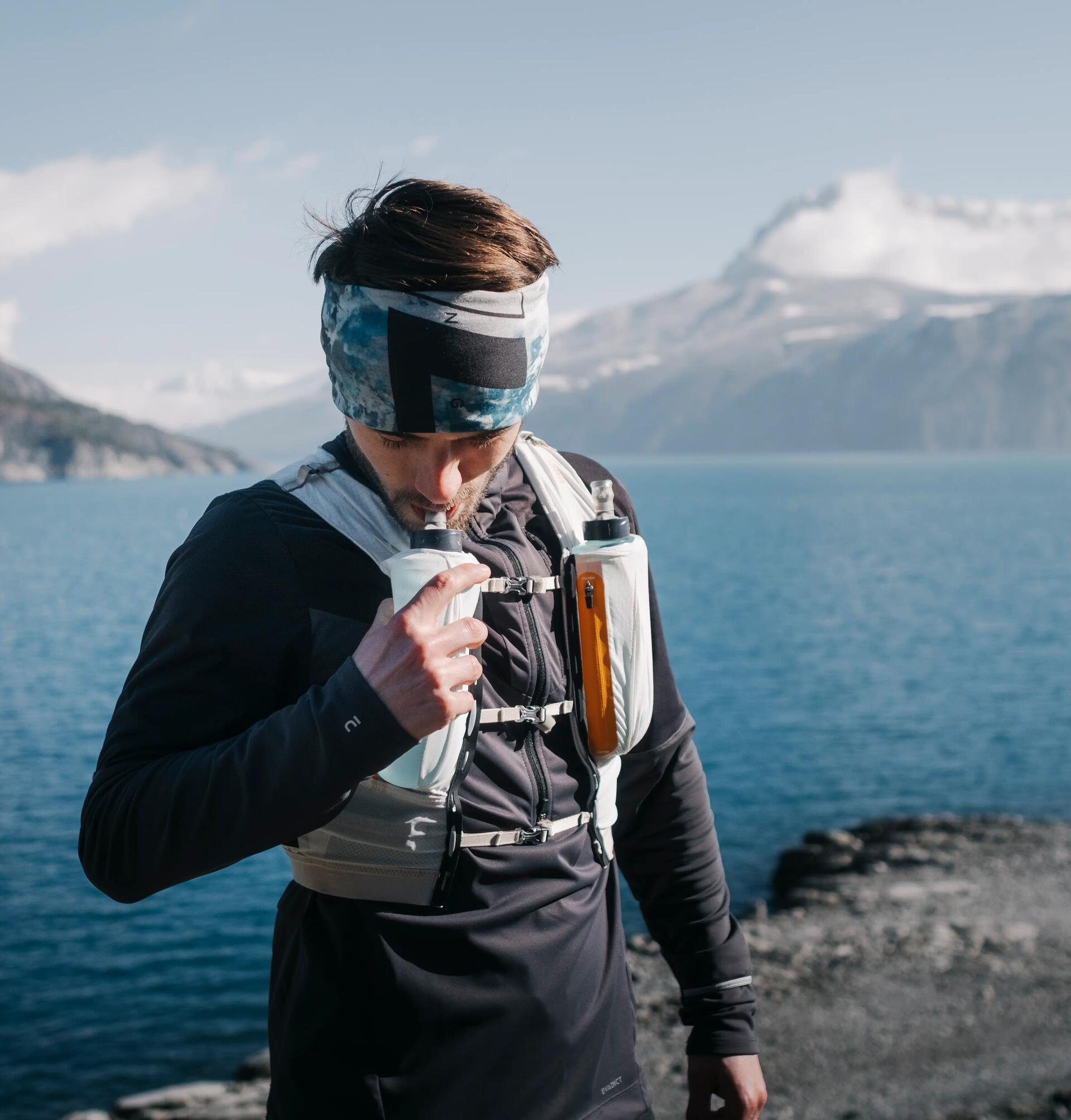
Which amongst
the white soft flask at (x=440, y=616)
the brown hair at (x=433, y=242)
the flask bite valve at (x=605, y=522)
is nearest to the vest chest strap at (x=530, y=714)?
the white soft flask at (x=440, y=616)

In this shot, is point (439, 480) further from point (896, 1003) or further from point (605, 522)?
point (896, 1003)

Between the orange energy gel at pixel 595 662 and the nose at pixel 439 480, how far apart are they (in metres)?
0.38

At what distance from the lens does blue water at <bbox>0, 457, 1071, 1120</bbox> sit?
56.1ft

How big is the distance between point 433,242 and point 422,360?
240mm

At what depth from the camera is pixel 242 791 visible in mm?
1860

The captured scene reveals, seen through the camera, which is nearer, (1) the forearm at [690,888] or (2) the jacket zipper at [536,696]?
(2) the jacket zipper at [536,696]

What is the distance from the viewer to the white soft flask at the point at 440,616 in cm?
193

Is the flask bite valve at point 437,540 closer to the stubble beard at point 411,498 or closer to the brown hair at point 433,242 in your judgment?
the stubble beard at point 411,498

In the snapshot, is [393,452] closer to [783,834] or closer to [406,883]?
[406,883]

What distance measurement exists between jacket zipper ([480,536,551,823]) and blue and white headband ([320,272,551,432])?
1.11 feet

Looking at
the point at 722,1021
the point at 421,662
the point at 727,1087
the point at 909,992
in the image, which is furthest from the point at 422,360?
the point at 909,992

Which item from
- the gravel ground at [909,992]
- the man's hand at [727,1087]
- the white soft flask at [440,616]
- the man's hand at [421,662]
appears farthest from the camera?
the gravel ground at [909,992]

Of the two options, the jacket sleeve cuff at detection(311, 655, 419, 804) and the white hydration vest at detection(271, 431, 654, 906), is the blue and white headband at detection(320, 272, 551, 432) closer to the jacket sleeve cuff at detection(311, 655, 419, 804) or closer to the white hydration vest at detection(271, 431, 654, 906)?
the white hydration vest at detection(271, 431, 654, 906)

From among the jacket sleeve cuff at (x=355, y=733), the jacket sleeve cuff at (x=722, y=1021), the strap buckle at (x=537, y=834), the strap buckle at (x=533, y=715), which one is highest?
the jacket sleeve cuff at (x=355, y=733)
